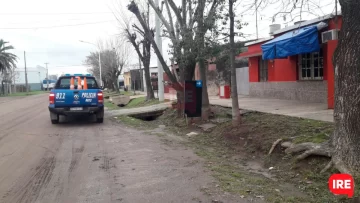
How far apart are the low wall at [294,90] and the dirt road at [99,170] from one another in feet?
23.1

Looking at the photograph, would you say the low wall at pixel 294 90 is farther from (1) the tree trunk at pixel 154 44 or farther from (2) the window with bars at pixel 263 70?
(1) the tree trunk at pixel 154 44

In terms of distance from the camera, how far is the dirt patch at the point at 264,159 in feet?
17.5

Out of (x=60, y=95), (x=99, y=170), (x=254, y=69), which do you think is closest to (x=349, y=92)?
(x=99, y=170)

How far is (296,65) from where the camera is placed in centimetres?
Answer: 1542

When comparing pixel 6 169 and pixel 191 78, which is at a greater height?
pixel 191 78

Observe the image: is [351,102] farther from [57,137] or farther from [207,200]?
[57,137]

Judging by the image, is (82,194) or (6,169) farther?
(6,169)

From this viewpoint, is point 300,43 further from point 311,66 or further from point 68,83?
point 68,83

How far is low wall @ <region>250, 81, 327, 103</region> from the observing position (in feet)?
44.7

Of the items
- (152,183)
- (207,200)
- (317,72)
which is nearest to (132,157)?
(152,183)

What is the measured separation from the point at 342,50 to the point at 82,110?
33.1 feet

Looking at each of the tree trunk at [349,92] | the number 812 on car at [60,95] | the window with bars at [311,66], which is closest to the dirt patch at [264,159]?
the tree trunk at [349,92]

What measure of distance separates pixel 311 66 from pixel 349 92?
944cm

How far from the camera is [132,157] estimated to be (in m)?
7.84
